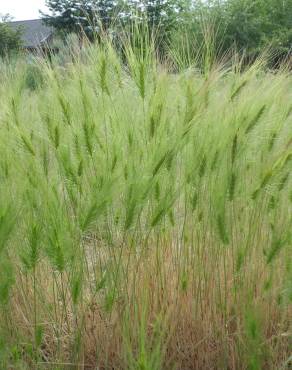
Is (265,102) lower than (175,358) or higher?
higher

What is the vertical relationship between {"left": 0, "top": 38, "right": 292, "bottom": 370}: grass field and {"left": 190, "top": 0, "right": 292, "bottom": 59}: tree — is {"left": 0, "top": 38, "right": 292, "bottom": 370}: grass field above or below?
above

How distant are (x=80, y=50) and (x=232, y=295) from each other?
0.86m

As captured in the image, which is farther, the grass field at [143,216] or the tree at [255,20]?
the tree at [255,20]

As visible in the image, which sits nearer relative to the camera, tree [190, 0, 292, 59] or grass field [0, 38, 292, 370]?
grass field [0, 38, 292, 370]

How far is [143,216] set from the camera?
62.7 inches

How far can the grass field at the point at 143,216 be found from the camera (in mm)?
1374

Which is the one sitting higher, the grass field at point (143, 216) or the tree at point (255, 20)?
the grass field at point (143, 216)

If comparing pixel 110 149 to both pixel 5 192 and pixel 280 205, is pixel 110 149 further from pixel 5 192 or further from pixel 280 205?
pixel 280 205

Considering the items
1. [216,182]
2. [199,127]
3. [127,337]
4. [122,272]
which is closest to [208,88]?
[199,127]

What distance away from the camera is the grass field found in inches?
54.1

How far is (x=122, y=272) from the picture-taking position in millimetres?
1507

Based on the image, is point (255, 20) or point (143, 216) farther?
point (255, 20)

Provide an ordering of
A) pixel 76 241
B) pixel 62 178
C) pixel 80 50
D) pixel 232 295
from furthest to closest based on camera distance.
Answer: pixel 80 50 → pixel 232 295 → pixel 62 178 → pixel 76 241

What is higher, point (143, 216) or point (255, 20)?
point (143, 216)
